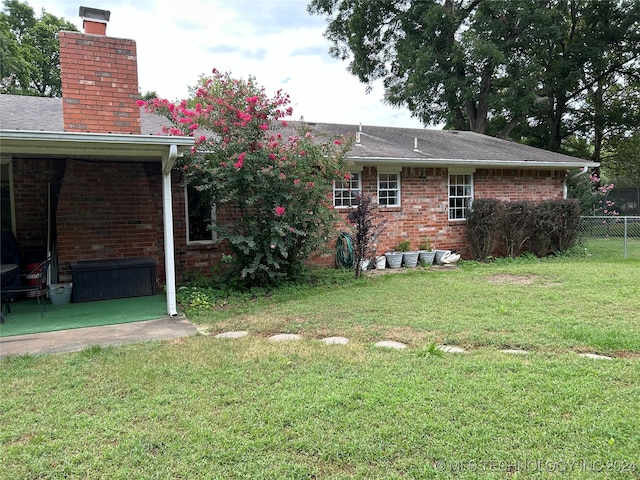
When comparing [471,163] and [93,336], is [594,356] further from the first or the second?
[471,163]

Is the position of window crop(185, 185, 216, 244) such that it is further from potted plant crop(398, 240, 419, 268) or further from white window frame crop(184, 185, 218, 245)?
potted plant crop(398, 240, 419, 268)

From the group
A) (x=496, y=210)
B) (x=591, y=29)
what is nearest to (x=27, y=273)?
(x=496, y=210)

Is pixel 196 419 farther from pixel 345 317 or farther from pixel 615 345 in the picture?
pixel 615 345

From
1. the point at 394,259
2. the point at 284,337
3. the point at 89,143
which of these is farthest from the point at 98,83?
the point at 394,259

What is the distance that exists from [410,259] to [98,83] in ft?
23.7

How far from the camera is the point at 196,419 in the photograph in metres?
2.96

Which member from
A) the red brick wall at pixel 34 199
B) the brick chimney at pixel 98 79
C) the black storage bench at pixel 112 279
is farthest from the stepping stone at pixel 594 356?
the red brick wall at pixel 34 199

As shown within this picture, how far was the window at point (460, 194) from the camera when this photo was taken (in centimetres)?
1128

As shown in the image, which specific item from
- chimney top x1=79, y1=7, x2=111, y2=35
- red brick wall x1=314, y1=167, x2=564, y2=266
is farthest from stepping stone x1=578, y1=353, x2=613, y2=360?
chimney top x1=79, y1=7, x2=111, y2=35

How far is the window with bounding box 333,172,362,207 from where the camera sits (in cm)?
993

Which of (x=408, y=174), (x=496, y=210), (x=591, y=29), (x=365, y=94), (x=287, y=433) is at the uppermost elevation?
(x=591, y=29)

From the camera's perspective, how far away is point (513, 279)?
27.2 ft

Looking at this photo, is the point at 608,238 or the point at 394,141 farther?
the point at 608,238

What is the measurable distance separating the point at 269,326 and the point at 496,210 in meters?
7.56
